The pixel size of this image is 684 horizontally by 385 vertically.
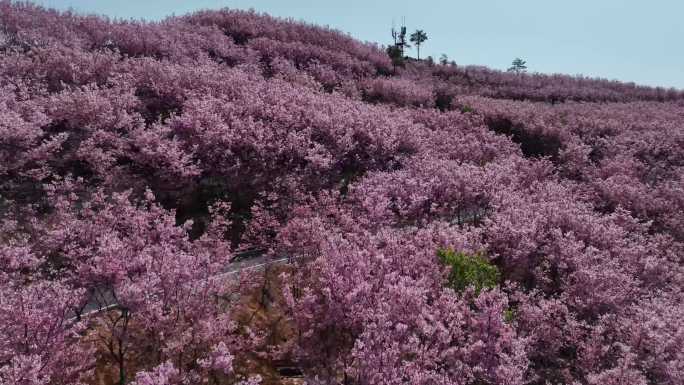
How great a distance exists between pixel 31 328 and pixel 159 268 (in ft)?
7.03

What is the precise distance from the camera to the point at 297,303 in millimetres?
9031

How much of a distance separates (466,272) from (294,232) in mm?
4296

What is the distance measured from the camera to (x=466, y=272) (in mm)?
10586

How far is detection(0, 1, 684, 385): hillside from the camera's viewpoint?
26.7ft

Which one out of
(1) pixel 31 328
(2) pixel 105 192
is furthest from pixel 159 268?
(2) pixel 105 192

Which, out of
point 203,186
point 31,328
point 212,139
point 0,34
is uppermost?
point 0,34

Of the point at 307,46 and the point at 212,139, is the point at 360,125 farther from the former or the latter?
the point at 307,46

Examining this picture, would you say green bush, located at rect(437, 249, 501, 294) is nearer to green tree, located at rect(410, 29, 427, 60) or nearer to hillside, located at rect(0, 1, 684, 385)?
hillside, located at rect(0, 1, 684, 385)

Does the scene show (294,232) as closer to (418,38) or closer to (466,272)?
(466,272)

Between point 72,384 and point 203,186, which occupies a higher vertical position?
point 203,186

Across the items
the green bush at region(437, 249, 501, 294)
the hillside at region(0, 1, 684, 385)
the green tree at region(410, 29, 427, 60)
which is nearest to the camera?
the hillside at region(0, 1, 684, 385)

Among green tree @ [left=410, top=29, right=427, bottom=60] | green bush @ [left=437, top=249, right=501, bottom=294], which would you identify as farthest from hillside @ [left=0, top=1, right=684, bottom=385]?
green tree @ [left=410, top=29, right=427, bottom=60]

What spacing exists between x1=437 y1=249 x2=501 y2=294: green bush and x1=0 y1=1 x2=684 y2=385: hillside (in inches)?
2.1

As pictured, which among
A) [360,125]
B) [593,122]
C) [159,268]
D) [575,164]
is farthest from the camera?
[593,122]
